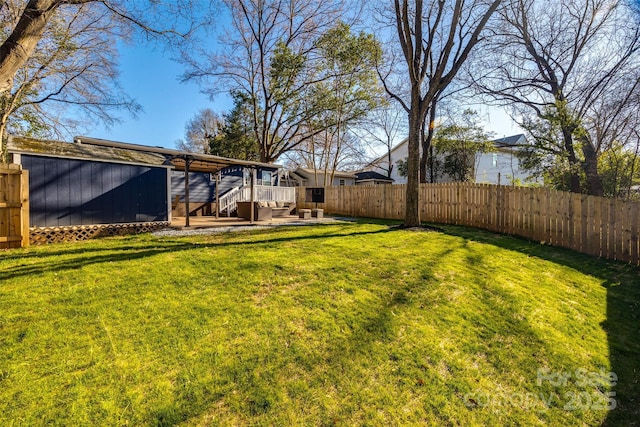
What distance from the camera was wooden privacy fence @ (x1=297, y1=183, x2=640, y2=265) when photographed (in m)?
6.31

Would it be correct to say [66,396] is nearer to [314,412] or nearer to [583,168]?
[314,412]

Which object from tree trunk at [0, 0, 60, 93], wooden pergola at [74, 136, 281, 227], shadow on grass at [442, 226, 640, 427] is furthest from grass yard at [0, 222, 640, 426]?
tree trunk at [0, 0, 60, 93]

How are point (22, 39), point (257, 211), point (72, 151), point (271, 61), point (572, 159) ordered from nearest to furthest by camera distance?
point (22, 39)
point (72, 151)
point (257, 211)
point (572, 159)
point (271, 61)

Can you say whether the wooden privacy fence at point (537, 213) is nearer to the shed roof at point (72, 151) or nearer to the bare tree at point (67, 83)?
the shed roof at point (72, 151)

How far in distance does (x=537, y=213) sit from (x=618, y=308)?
13.9 ft

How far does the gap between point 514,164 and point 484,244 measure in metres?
Result: 21.5

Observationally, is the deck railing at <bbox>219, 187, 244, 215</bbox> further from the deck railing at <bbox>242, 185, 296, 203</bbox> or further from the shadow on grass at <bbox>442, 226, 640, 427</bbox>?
the shadow on grass at <bbox>442, 226, 640, 427</bbox>

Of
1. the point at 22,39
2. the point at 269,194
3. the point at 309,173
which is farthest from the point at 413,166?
the point at 309,173

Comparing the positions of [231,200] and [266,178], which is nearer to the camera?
[231,200]

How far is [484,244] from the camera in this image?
6.84 meters

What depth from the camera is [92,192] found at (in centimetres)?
698

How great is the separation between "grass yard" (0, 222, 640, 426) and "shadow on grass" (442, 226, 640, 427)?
0.02 meters

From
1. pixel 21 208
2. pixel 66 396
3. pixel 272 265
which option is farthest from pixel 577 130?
pixel 21 208

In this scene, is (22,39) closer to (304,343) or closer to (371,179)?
(304,343)
